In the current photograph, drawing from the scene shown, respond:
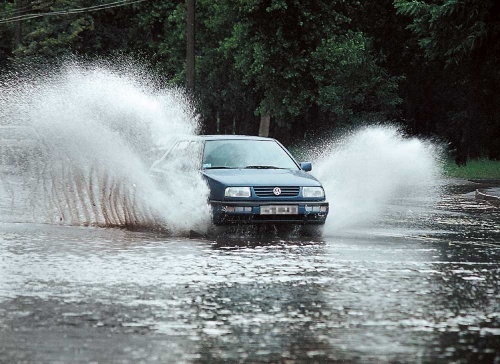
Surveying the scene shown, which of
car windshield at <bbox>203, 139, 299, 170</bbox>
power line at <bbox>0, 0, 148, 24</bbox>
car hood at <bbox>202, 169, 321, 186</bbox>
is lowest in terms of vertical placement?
car hood at <bbox>202, 169, 321, 186</bbox>

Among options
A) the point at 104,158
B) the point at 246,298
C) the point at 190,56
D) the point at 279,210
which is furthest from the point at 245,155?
the point at 190,56

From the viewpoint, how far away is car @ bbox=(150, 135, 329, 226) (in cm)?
1630

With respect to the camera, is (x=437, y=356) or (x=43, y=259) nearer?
(x=437, y=356)

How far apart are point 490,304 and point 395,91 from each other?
5613 cm

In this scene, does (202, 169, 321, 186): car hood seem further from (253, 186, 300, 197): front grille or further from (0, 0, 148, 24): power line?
(0, 0, 148, 24): power line

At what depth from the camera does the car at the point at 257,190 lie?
53.5 ft

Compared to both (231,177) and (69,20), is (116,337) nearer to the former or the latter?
→ (231,177)

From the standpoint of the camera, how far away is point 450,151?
2480 inches

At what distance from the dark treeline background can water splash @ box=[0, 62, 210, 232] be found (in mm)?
17854

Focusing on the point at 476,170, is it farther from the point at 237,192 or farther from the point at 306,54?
the point at 237,192

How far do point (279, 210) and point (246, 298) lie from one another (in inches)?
239

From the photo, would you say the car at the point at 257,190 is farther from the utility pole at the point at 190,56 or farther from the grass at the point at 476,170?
the grass at the point at 476,170

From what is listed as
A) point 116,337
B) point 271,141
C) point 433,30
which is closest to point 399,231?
point 271,141

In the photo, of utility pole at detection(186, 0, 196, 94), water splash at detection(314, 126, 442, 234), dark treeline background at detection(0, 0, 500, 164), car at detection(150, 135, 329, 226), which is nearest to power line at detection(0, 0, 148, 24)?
dark treeline background at detection(0, 0, 500, 164)
